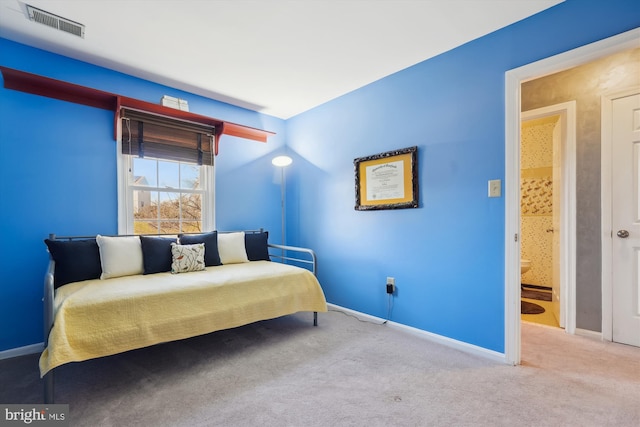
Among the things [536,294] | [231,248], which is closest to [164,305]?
[231,248]

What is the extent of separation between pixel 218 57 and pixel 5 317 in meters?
2.59

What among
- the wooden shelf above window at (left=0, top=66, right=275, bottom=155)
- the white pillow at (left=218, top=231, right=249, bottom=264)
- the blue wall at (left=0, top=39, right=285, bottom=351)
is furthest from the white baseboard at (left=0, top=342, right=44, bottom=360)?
the wooden shelf above window at (left=0, top=66, right=275, bottom=155)

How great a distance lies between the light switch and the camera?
212 cm

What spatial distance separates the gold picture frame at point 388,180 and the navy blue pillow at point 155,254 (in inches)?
72.3

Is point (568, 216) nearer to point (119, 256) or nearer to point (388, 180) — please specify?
point (388, 180)

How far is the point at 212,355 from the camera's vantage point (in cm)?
223

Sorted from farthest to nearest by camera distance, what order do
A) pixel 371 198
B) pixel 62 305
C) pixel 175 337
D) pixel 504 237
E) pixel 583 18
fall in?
pixel 371 198
pixel 504 237
pixel 175 337
pixel 583 18
pixel 62 305

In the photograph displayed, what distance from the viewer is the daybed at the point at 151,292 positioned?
5.31 feet

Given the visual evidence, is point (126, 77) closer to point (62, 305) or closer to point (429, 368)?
point (62, 305)

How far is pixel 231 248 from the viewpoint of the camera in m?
3.05

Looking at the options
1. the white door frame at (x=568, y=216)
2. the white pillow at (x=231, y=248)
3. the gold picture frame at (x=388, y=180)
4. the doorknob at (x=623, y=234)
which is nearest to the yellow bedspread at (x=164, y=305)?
the white pillow at (x=231, y=248)

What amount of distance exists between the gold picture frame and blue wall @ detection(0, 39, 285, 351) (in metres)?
2.20

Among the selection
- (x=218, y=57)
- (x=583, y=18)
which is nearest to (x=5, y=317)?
(x=218, y=57)

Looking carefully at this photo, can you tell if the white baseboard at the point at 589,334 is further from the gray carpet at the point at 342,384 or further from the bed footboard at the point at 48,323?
the bed footboard at the point at 48,323
